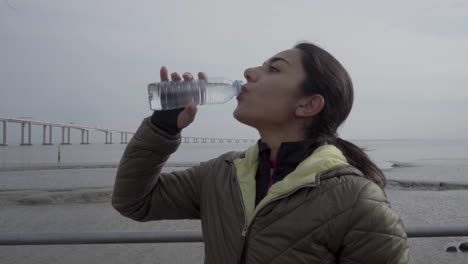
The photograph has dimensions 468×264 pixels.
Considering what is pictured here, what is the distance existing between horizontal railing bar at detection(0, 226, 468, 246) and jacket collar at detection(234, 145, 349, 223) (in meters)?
0.74

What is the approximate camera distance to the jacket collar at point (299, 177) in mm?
1596

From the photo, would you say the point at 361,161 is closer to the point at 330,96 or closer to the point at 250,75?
the point at 330,96

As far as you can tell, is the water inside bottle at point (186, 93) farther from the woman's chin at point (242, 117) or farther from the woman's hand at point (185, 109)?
the woman's chin at point (242, 117)

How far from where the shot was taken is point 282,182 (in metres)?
1.63

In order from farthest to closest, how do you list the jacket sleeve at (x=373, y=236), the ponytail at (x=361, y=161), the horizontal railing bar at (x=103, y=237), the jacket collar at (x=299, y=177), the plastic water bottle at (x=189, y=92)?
1. the horizontal railing bar at (x=103, y=237)
2. the plastic water bottle at (x=189, y=92)
3. the ponytail at (x=361, y=161)
4. the jacket collar at (x=299, y=177)
5. the jacket sleeve at (x=373, y=236)

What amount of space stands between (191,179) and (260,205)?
1.88 ft

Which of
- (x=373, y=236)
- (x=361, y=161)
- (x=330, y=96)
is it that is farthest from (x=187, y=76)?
(x=373, y=236)

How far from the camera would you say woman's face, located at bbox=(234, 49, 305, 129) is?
1880 millimetres

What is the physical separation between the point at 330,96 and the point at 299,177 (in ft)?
1.62

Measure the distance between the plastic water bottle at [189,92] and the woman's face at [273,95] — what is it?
0.12 m

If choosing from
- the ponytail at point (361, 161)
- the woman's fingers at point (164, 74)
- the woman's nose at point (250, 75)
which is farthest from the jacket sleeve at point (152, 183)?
the ponytail at point (361, 161)

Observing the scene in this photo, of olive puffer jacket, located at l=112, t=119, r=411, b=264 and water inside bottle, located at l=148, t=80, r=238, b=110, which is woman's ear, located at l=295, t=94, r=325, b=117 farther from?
water inside bottle, located at l=148, t=80, r=238, b=110

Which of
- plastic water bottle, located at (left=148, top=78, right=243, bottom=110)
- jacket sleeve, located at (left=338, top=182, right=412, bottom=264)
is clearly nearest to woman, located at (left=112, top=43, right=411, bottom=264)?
jacket sleeve, located at (left=338, top=182, right=412, bottom=264)

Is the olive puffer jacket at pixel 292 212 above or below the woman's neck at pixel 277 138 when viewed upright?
below
